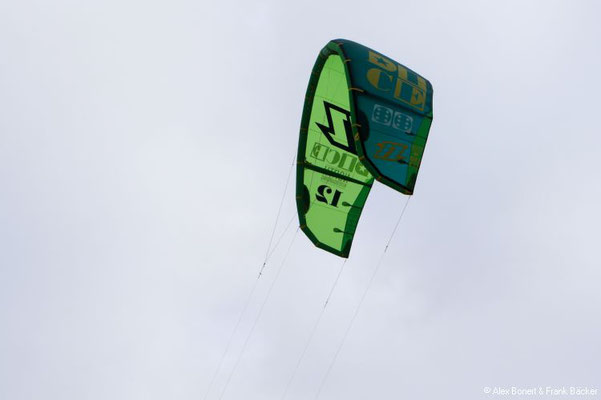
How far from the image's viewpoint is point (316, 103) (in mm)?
23625

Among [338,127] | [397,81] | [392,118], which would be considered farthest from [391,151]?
[338,127]

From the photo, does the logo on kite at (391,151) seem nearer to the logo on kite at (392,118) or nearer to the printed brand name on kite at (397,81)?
the logo on kite at (392,118)

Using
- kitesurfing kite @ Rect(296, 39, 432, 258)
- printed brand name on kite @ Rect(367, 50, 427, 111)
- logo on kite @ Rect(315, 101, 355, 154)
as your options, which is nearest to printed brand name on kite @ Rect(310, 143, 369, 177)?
kitesurfing kite @ Rect(296, 39, 432, 258)

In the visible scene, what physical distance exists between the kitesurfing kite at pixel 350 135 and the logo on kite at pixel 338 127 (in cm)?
3

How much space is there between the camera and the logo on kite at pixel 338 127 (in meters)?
23.9

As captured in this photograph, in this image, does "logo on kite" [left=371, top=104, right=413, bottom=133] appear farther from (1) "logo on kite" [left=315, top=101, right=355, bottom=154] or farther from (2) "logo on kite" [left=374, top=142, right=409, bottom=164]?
(1) "logo on kite" [left=315, top=101, right=355, bottom=154]

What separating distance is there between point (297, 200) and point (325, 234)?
1482 millimetres

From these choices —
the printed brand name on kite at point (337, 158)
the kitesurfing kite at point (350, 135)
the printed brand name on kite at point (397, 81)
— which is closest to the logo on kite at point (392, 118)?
the kitesurfing kite at point (350, 135)

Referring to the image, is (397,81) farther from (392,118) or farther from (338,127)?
(338,127)

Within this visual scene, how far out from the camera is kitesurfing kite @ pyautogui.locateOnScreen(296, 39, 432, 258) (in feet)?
67.1

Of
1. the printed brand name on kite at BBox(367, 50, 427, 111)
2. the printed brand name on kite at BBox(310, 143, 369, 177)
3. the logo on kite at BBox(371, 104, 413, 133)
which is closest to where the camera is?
the logo on kite at BBox(371, 104, 413, 133)

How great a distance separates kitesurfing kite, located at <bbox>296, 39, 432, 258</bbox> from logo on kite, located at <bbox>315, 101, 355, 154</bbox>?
0.03 metres

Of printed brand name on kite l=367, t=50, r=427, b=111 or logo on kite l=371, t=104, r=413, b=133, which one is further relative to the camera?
printed brand name on kite l=367, t=50, r=427, b=111

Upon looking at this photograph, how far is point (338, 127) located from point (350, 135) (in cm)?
53
